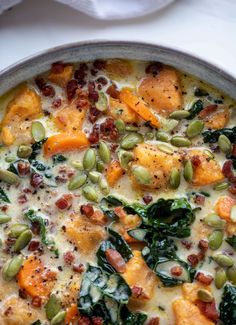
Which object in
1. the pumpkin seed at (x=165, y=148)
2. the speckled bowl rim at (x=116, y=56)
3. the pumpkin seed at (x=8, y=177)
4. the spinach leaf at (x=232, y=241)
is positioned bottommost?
the spinach leaf at (x=232, y=241)

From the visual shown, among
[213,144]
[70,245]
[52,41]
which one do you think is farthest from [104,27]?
[70,245]

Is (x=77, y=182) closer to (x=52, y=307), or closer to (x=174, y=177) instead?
(x=174, y=177)

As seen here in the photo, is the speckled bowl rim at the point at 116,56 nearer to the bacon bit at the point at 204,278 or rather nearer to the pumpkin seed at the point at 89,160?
the pumpkin seed at the point at 89,160

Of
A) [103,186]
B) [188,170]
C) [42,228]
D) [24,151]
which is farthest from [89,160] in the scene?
[188,170]

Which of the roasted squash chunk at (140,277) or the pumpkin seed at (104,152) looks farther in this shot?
the pumpkin seed at (104,152)

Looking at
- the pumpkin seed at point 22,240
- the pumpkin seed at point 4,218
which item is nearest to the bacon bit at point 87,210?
the pumpkin seed at point 22,240

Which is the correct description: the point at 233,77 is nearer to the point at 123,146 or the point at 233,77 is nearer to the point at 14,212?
the point at 123,146

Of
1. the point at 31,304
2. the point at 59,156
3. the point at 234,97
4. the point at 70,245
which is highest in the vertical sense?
the point at 234,97
